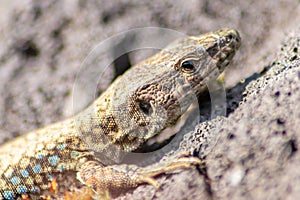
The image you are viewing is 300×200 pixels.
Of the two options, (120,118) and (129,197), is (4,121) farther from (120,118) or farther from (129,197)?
(129,197)

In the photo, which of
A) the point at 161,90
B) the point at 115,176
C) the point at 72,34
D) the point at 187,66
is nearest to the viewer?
the point at 115,176

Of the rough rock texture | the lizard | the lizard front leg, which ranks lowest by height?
the lizard front leg

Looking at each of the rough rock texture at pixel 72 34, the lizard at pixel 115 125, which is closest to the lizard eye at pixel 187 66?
the lizard at pixel 115 125

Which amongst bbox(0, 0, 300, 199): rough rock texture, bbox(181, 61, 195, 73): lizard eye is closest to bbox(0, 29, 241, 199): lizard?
bbox(181, 61, 195, 73): lizard eye

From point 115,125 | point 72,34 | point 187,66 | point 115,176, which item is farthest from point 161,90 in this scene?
point 72,34

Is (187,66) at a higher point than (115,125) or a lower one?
higher

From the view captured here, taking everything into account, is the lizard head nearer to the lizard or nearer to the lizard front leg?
the lizard

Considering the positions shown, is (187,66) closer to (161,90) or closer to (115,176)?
(161,90)

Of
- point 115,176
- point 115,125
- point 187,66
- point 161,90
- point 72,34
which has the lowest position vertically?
point 115,176
